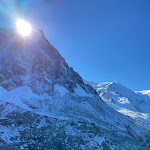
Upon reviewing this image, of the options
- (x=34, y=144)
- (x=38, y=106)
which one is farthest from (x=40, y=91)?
(x=34, y=144)

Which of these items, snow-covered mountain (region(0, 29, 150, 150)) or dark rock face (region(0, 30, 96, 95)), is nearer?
snow-covered mountain (region(0, 29, 150, 150))

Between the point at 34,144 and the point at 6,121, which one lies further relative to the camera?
the point at 6,121

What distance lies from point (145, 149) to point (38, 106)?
30491 millimetres

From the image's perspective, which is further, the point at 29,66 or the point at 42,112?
the point at 29,66

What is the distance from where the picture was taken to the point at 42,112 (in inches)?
1243

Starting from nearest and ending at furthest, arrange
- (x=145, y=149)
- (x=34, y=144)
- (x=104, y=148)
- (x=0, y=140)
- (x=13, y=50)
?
(x=0, y=140) < (x=34, y=144) < (x=104, y=148) < (x=145, y=149) < (x=13, y=50)

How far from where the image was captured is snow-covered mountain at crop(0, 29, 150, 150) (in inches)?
878

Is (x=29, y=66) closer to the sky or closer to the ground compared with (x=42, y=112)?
closer to the sky

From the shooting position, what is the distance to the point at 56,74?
55875mm

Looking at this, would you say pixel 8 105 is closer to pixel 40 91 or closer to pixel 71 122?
pixel 40 91

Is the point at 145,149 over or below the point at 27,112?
below

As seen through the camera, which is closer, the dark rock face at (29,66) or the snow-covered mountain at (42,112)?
the snow-covered mountain at (42,112)

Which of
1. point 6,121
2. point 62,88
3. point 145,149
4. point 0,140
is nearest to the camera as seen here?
point 0,140

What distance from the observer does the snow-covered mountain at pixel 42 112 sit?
73.2 ft
